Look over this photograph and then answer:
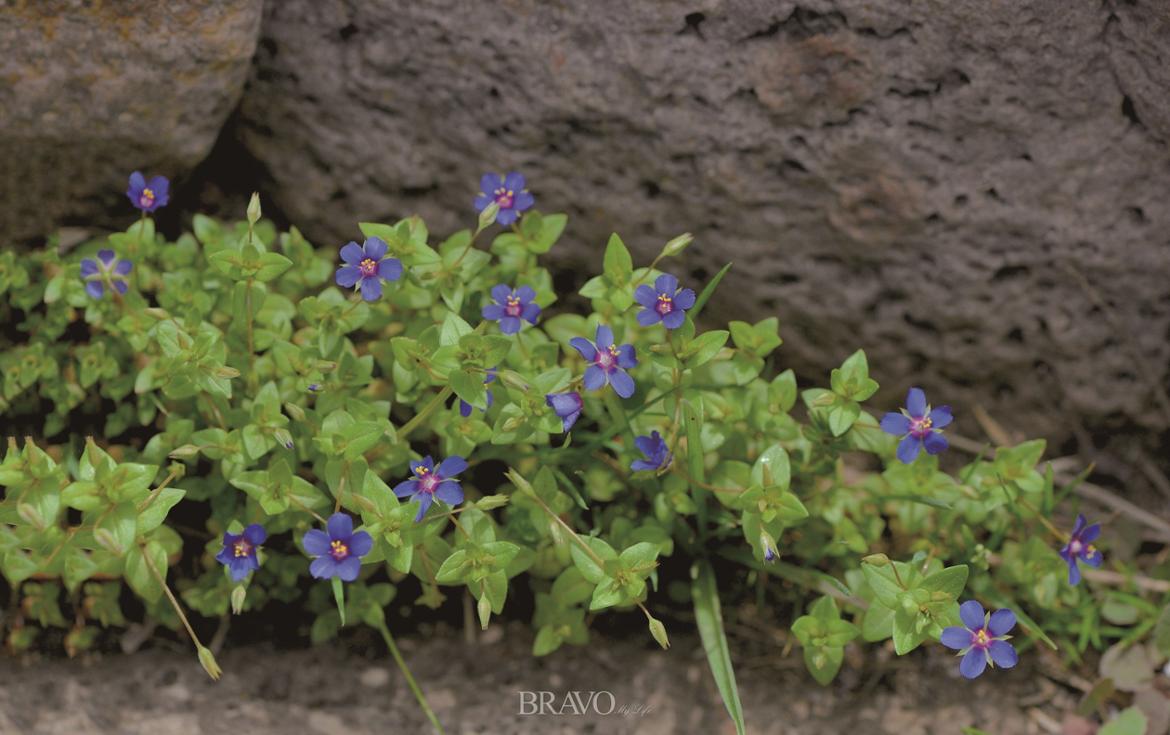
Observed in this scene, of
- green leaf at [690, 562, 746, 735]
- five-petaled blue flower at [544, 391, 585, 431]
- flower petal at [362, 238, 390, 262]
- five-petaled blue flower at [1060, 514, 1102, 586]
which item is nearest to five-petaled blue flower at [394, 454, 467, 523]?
five-petaled blue flower at [544, 391, 585, 431]

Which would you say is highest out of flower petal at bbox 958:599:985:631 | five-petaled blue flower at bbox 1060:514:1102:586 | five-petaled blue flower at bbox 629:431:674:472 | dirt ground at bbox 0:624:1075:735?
five-petaled blue flower at bbox 629:431:674:472

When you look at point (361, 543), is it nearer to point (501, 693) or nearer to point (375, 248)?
point (375, 248)

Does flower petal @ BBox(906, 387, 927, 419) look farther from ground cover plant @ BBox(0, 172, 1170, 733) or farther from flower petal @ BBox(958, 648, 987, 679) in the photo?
flower petal @ BBox(958, 648, 987, 679)

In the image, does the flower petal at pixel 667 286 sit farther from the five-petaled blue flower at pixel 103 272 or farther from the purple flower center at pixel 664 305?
the five-petaled blue flower at pixel 103 272

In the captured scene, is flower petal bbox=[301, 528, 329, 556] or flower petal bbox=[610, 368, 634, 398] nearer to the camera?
flower petal bbox=[301, 528, 329, 556]

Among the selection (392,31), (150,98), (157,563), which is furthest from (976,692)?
(150,98)
